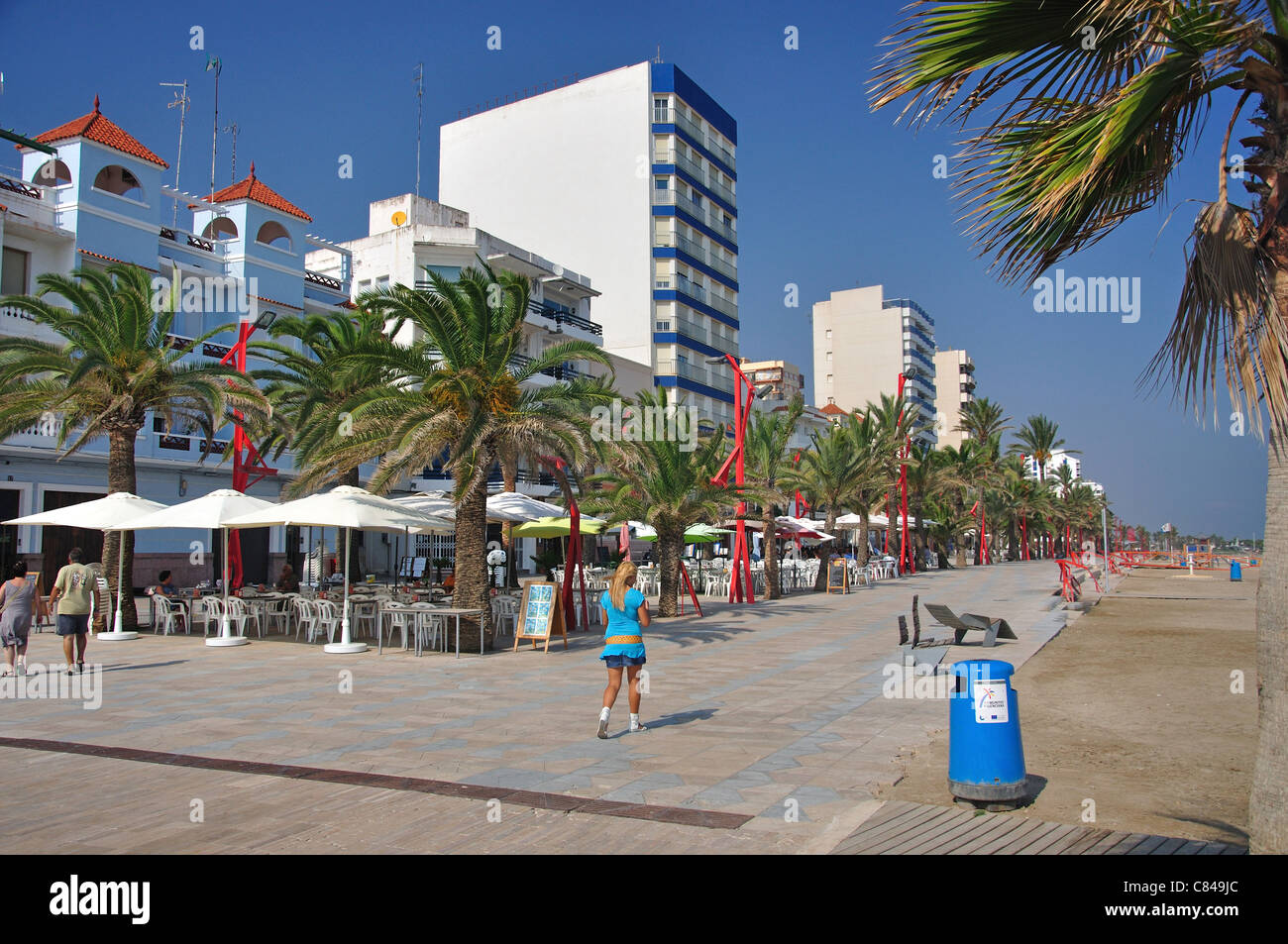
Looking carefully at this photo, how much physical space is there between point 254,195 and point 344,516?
24.3 meters

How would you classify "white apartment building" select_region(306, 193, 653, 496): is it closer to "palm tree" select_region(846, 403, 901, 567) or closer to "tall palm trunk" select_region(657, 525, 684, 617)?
"palm tree" select_region(846, 403, 901, 567)

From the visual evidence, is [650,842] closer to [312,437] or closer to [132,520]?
[132,520]

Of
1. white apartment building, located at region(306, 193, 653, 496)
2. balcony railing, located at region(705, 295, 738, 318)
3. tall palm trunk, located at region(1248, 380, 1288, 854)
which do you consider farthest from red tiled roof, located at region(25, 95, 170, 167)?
balcony railing, located at region(705, 295, 738, 318)

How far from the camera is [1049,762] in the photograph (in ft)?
23.3

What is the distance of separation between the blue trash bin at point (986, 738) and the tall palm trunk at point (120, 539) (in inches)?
667

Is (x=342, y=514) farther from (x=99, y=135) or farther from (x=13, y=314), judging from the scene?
(x=99, y=135)

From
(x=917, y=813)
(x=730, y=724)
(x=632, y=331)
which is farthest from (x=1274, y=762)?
(x=632, y=331)

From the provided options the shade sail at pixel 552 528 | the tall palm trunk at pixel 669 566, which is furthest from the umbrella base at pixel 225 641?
the tall palm trunk at pixel 669 566

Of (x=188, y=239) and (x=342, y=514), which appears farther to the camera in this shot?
(x=188, y=239)

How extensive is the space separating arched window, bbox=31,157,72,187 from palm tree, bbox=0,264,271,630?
1257cm

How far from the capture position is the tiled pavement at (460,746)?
211 inches

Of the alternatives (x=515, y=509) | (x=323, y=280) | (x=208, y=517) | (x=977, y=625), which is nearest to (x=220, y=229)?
(x=323, y=280)

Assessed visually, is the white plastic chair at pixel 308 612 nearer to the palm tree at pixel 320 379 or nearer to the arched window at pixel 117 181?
the palm tree at pixel 320 379

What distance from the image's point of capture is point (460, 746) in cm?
786
